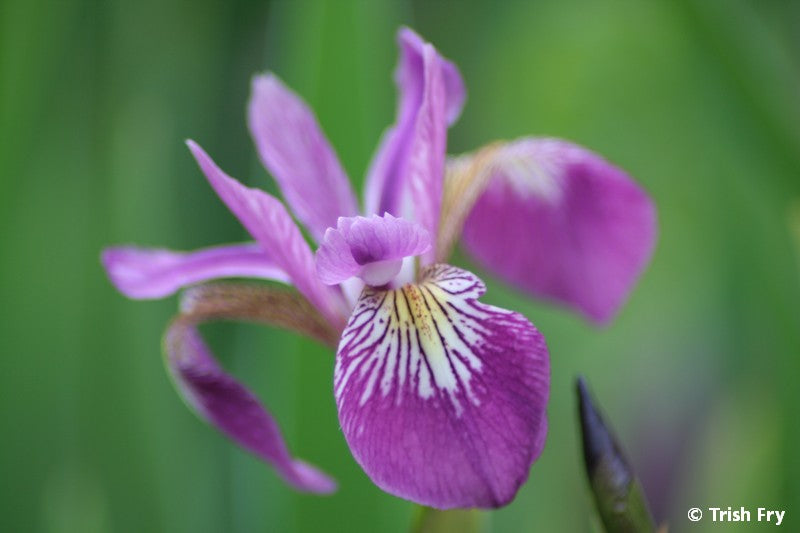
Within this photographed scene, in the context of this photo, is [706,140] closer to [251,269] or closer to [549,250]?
[549,250]

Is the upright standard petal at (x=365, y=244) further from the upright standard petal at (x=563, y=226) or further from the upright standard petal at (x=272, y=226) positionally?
the upright standard petal at (x=563, y=226)

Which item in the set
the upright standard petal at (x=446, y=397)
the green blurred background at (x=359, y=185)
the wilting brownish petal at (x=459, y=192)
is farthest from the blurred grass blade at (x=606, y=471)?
the green blurred background at (x=359, y=185)

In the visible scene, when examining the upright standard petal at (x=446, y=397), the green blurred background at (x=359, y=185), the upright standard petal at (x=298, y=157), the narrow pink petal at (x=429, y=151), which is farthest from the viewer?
the green blurred background at (x=359, y=185)

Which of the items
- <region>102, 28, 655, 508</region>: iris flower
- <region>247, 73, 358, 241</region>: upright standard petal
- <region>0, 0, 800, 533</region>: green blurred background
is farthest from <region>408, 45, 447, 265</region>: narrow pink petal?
<region>0, 0, 800, 533</region>: green blurred background

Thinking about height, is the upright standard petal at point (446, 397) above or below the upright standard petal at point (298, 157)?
below

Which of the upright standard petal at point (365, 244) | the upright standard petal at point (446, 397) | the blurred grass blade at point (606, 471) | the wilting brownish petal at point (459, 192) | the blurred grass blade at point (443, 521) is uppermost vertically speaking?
the wilting brownish petal at point (459, 192)

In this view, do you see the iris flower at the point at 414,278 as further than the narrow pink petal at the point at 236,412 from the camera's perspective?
No

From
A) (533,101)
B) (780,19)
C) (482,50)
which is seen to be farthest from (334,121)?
(780,19)
